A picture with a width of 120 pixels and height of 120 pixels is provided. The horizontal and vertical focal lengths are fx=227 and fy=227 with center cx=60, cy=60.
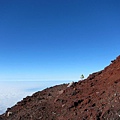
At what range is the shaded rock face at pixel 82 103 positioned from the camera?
1505 cm

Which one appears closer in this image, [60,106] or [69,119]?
[69,119]

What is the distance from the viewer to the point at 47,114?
59.0ft

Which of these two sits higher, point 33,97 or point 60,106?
point 33,97

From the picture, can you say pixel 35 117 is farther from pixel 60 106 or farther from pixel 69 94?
pixel 69 94

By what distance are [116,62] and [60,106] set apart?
7.72 metres

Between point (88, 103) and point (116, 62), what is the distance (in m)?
7.24

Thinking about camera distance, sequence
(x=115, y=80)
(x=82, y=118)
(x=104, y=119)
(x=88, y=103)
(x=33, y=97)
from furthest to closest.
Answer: (x=33, y=97) < (x=115, y=80) < (x=88, y=103) < (x=82, y=118) < (x=104, y=119)

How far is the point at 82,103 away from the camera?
17359 millimetres

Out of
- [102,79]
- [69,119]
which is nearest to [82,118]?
[69,119]

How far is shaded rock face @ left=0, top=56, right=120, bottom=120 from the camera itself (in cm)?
1505

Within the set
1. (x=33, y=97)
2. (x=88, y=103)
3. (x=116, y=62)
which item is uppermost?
(x=116, y=62)

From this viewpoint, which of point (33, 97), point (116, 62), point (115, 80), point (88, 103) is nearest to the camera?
point (88, 103)

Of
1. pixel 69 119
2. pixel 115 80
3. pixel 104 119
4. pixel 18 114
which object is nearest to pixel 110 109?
pixel 104 119

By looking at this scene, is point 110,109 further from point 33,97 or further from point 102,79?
point 33,97
